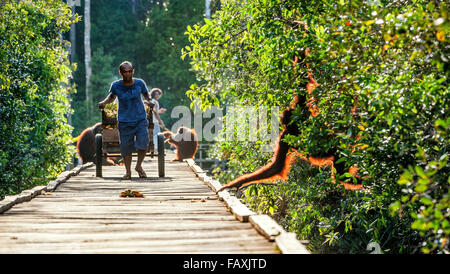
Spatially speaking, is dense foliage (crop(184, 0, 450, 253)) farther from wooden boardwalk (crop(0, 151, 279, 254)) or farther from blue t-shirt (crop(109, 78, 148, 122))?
blue t-shirt (crop(109, 78, 148, 122))

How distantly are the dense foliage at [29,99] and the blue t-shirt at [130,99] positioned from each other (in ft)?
5.25

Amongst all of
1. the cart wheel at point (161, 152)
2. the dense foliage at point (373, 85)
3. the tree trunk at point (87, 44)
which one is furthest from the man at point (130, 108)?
the tree trunk at point (87, 44)

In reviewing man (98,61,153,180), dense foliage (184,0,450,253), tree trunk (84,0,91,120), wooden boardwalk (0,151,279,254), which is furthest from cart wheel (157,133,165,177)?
tree trunk (84,0,91,120)

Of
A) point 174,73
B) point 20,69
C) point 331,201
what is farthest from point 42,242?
point 174,73

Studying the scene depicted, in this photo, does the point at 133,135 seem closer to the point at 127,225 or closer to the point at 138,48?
the point at 127,225

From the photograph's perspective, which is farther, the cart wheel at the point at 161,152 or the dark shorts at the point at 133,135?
the cart wheel at the point at 161,152

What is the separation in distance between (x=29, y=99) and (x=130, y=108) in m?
3.90

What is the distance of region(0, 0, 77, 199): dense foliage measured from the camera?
31.8 feet

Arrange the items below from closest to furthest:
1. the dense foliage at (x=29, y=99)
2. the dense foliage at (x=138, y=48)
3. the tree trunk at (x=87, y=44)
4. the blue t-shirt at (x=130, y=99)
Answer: the blue t-shirt at (x=130, y=99) < the dense foliage at (x=29, y=99) < the tree trunk at (x=87, y=44) < the dense foliage at (x=138, y=48)

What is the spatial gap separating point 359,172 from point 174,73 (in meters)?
27.9

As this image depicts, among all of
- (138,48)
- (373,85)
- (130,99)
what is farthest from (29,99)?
(138,48)

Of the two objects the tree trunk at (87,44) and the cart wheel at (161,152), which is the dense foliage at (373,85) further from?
the tree trunk at (87,44)

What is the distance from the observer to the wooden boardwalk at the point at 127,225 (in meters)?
4.22

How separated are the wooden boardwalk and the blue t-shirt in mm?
1372
